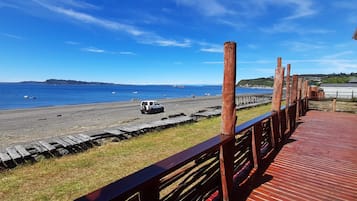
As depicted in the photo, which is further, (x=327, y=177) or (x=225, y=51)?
(x=327, y=177)

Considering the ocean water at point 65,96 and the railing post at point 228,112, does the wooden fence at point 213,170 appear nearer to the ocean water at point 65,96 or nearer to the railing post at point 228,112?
the railing post at point 228,112

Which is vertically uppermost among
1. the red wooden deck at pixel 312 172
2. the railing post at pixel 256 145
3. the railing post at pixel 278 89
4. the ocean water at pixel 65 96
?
the railing post at pixel 278 89

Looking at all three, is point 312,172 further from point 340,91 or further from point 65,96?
point 65,96

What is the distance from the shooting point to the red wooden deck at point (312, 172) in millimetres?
3127

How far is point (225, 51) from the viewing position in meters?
2.63

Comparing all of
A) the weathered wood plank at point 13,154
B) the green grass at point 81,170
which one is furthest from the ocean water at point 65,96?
the green grass at point 81,170

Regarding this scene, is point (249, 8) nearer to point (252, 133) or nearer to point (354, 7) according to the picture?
point (354, 7)

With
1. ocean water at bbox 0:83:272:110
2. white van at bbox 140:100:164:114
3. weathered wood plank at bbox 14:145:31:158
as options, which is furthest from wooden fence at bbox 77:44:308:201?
ocean water at bbox 0:83:272:110

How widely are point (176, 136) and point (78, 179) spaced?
504 cm

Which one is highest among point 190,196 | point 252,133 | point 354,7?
point 354,7

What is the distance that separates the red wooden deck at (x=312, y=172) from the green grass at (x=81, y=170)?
11.2ft

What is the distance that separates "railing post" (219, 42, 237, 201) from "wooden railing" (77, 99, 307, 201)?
10 centimetres

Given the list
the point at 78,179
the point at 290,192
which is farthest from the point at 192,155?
the point at 78,179

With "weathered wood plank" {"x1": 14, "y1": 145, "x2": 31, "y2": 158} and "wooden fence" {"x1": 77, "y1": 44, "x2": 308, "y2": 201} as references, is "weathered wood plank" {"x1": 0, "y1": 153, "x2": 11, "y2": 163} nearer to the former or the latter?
"weathered wood plank" {"x1": 14, "y1": 145, "x2": 31, "y2": 158}
